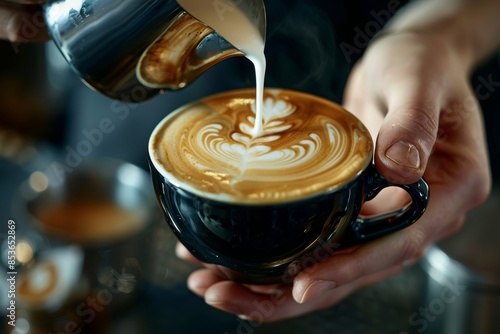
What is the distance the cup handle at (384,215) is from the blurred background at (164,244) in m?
0.30

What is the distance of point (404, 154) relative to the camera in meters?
0.75

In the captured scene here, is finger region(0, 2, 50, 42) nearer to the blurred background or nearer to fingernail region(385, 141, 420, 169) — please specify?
the blurred background

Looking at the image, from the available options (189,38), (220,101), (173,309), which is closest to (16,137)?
(173,309)

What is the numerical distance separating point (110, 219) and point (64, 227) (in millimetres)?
92

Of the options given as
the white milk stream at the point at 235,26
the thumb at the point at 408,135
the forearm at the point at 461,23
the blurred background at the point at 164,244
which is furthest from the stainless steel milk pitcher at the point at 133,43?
the forearm at the point at 461,23

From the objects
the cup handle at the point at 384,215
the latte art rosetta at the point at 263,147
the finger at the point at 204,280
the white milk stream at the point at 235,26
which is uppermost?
the white milk stream at the point at 235,26

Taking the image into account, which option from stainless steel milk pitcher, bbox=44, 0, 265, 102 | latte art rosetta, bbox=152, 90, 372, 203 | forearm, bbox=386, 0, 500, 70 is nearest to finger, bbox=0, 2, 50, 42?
stainless steel milk pitcher, bbox=44, 0, 265, 102

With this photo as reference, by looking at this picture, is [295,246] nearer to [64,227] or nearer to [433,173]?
[433,173]

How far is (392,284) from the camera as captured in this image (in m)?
1.16

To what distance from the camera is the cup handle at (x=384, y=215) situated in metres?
0.75

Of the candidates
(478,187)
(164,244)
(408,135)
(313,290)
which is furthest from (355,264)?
(164,244)

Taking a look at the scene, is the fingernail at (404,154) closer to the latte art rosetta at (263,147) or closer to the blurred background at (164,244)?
the latte art rosetta at (263,147)

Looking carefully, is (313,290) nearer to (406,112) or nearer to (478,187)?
(406,112)

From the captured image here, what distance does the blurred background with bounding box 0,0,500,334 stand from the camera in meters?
1.06
